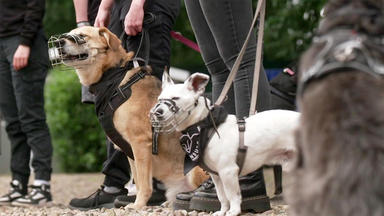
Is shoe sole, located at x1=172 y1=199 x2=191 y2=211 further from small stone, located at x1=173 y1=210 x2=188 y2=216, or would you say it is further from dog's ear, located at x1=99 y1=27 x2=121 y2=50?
dog's ear, located at x1=99 y1=27 x2=121 y2=50

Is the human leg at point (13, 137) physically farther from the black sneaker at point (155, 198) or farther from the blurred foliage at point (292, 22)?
the blurred foliage at point (292, 22)

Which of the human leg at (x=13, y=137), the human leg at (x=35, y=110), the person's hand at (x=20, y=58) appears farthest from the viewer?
the human leg at (x=13, y=137)

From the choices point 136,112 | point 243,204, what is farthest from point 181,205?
point 136,112

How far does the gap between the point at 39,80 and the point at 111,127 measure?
6.76ft

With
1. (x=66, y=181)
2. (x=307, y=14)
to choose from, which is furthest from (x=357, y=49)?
(x=66, y=181)

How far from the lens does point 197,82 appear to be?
421 centimetres

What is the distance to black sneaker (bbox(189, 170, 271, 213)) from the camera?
14.9 feet

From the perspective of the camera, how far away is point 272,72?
992 centimetres

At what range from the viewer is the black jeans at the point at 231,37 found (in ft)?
14.3

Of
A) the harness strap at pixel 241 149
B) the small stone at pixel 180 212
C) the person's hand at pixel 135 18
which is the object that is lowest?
the small stone at pixel 180 212

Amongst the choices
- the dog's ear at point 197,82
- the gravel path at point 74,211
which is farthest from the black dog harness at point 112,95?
the dog's ear at point 197,82

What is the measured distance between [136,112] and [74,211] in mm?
898

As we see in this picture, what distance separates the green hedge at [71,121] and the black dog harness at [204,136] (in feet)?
30.1

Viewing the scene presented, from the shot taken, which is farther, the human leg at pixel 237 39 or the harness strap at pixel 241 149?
the human leg at pixel 237 39
